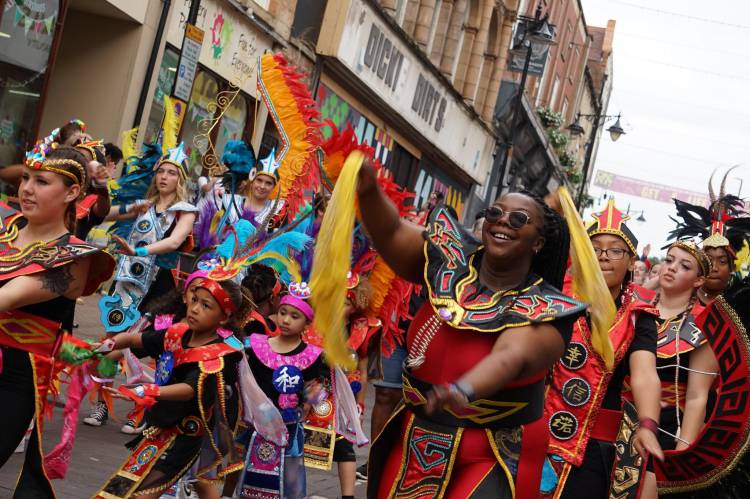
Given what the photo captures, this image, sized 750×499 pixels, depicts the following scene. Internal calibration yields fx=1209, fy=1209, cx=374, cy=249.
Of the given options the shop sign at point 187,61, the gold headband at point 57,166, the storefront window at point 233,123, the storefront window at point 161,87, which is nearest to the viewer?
the gold headband at point 57,166

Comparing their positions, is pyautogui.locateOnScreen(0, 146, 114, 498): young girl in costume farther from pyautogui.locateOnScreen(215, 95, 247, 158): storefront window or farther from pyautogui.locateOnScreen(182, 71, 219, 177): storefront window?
pyautogui.locateOnScreen(215, 95, 247, 158): storefront window

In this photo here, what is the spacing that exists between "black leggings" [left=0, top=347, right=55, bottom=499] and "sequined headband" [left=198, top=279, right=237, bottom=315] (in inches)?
49.8

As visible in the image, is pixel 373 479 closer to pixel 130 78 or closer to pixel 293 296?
pixel 293 296

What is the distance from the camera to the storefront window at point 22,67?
12578 mm

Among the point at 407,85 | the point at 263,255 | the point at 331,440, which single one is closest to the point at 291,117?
the point at 263,255

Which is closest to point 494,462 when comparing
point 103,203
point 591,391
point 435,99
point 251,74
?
point 591,391

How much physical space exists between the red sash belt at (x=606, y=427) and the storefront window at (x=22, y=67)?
28.2 ft

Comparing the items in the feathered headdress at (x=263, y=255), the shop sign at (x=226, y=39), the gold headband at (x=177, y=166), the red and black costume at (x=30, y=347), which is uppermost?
the shop sign at (x=226, y=39)

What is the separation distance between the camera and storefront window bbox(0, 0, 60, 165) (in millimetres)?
12578

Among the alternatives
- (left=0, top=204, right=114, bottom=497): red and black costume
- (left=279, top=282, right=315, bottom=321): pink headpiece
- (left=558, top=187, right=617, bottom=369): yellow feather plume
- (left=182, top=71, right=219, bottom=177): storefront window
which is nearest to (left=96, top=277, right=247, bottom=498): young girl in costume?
(left=0, top=204, right=114, bottom=497): red and black costume

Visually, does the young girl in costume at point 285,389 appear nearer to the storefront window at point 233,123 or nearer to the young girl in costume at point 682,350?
the young girl in costume at point 682,350

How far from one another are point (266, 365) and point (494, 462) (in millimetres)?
2799

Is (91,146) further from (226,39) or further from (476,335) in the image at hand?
(226,39)

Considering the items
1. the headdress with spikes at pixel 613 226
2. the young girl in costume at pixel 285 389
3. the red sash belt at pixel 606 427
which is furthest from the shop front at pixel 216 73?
the red sash belt at pixel 606 427
